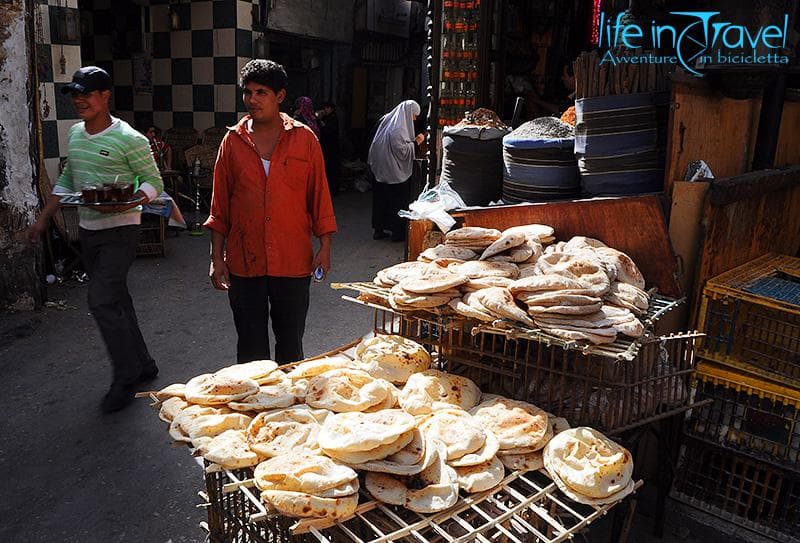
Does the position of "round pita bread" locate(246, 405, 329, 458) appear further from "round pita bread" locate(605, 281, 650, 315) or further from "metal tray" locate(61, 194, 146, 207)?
"metal tray" locate(61, 194, 146, 207)

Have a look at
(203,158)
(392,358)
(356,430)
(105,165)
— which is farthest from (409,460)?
(203,158)

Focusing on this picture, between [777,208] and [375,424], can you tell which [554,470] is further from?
[777,208]

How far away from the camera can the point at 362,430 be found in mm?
2119

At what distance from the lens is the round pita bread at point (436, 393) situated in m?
2.57

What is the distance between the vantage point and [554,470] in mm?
2229

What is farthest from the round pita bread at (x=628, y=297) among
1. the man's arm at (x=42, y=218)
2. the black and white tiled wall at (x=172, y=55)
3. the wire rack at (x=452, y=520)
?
the black and white tiled wall at (x=172, y=55)

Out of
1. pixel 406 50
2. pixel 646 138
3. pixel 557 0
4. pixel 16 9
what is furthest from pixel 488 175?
pixel 406 50

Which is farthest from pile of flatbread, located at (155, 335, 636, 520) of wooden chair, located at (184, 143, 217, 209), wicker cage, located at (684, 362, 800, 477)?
wooden chair, located at (184, 143, 217, 209)

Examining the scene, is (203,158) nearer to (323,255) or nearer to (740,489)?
(323,255)

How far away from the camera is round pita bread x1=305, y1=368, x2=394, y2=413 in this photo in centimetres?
248

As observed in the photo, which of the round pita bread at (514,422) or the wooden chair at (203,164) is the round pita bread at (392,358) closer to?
the round pita bread at (514,422)

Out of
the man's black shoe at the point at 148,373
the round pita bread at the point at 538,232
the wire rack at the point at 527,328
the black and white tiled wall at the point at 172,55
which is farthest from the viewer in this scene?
the black and white tiled wall at the point at 172,55

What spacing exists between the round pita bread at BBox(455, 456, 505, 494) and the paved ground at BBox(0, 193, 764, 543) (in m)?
1.29

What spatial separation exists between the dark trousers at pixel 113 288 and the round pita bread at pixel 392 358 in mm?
2097
